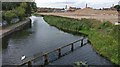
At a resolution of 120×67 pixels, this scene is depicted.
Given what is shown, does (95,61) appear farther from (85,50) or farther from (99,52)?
(85,50)

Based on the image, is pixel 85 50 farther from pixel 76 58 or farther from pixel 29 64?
pixel 29 64

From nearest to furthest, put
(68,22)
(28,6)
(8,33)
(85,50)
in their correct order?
(85,50) < (8,33) < (68,22) < (28,6)

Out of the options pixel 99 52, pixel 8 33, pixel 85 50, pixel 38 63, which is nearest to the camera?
pixel 38 63

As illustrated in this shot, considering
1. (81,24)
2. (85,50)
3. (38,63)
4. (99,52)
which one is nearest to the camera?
(38,63)

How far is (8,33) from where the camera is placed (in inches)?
1849

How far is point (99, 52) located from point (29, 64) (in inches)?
399

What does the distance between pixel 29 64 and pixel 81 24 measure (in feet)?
121

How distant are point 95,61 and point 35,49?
10.1m

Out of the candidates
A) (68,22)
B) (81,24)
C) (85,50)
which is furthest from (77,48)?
(68,22)

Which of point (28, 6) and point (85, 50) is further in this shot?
point (28, 6)

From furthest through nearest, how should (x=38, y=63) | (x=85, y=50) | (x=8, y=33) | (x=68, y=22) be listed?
(x=68, y=22), (x=8, y=33), (x=85, y=50), (x=38, y=63)

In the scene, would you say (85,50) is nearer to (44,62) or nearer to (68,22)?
(44,62)

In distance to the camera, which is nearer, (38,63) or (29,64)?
(29,64)

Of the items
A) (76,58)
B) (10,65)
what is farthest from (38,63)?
(76,58)
